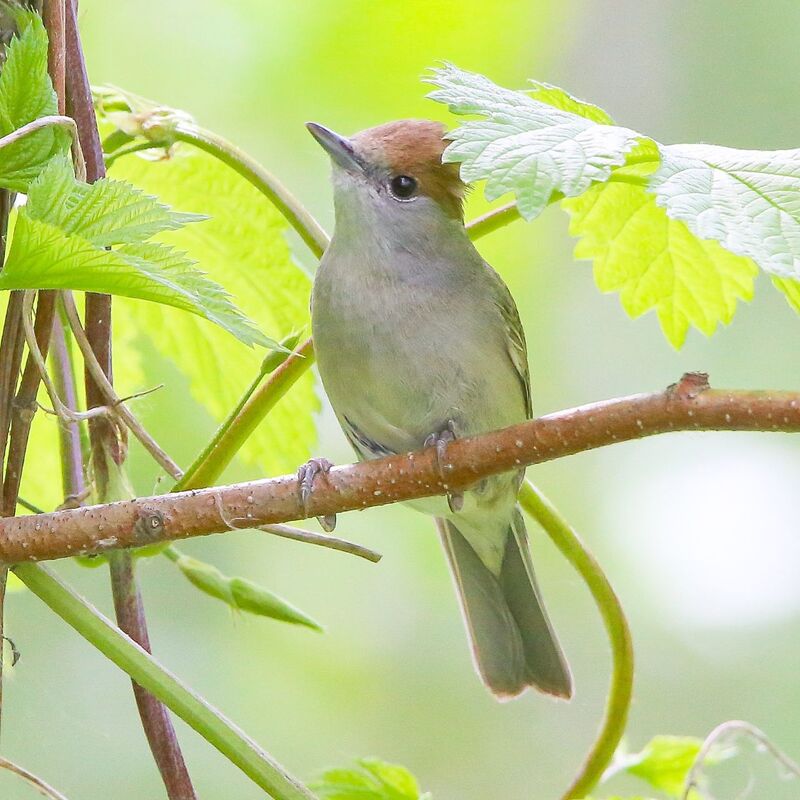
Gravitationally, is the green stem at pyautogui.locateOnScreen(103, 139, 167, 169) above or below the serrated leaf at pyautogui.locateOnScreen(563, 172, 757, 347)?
above

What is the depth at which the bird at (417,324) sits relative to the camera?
2.51 m

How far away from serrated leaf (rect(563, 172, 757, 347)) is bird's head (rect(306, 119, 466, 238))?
0.62 m

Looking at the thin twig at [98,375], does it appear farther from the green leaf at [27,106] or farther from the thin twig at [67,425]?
the green leaf at [27,106]

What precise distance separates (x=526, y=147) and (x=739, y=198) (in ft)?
1.00

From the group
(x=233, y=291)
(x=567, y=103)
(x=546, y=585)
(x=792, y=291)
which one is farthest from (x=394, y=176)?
(x=546, y=585)

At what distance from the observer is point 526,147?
1451 mm

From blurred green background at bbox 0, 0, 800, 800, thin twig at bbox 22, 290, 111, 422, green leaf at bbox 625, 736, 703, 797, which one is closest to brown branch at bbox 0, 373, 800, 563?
thin twig at bbox 22, 290, 111, 422

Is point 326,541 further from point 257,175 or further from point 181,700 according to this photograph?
point 257,175

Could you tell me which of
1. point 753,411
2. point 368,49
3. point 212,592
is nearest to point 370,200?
point 368,49

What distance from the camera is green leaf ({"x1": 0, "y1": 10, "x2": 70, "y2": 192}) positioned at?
1.48 meters

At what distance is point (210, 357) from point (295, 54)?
5.33ft

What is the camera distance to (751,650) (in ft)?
18.5

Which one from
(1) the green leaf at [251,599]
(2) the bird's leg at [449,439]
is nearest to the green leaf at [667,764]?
(2) the bird's leg at [449,439]

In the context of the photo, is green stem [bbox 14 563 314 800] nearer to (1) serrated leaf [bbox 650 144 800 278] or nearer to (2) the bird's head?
(1) serrated leaf [bbox 650 144 800 278]
